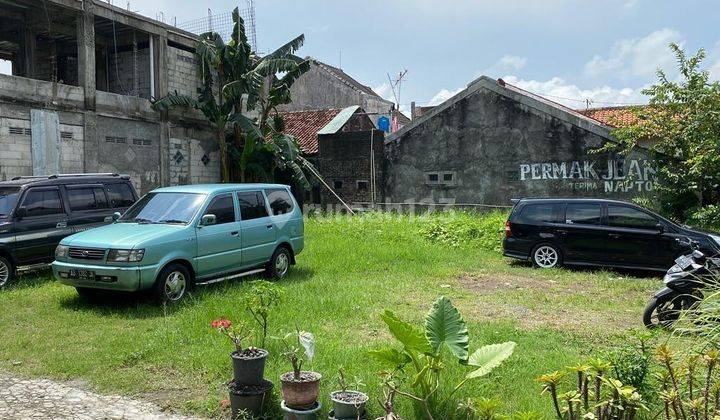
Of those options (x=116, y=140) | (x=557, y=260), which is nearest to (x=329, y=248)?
(x=557, y=260)

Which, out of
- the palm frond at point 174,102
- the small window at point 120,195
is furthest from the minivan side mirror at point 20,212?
the palm frond at point 174,102

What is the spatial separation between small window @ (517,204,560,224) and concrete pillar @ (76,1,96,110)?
14346 mm

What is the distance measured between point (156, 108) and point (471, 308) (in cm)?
1595

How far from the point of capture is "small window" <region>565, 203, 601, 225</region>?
11.6 meters

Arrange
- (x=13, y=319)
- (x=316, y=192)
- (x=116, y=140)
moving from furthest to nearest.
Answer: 1. (x=316, y=192)
2. (x=116, y=140)
3. (x=13, y=319)

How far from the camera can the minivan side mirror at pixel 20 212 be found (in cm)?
974

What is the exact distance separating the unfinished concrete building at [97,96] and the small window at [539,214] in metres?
13.9

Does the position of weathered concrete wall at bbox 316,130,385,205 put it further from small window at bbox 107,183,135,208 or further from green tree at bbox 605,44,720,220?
small window at bbox 107,183,135,208

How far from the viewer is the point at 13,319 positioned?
7.59m

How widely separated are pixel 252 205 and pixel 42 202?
158 inches

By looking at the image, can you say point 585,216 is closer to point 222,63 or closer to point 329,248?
point 329,248

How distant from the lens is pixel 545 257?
39.7ft

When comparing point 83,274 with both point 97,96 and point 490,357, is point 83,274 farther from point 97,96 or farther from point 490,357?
point 97,96

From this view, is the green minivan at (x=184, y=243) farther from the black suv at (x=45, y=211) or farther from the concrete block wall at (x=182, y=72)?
the concrete block wall at (x=182, y=72)
